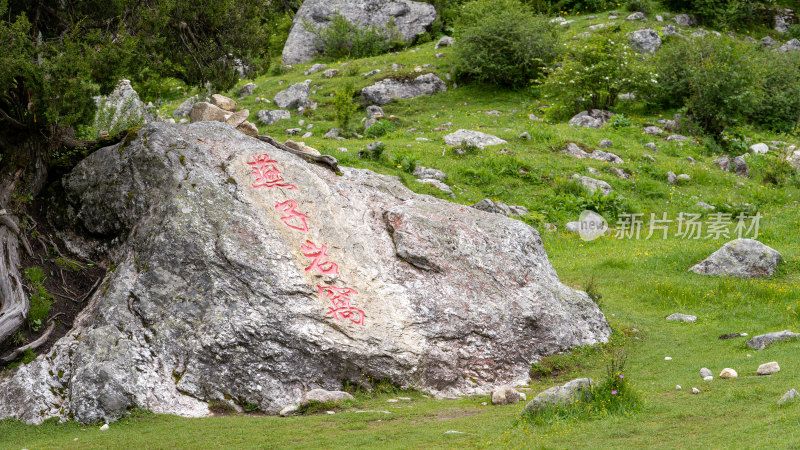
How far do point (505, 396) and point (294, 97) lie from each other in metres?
22.3

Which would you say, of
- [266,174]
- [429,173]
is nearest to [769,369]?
[266,174]

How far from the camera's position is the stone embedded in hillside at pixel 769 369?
10.8 metres

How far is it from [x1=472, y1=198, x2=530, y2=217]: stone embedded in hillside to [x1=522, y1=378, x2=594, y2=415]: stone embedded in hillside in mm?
11593

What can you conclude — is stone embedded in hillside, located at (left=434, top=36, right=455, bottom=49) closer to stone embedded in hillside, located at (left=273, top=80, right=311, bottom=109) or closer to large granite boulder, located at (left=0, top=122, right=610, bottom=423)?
stone embedded in hillside, located at (left=273, top=80, right=311, bottom=109)

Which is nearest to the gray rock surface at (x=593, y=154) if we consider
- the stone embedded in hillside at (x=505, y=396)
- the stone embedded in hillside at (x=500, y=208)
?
the stone embedded in hillside at (x=500, y=208)

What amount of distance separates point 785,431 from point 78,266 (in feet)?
36.2

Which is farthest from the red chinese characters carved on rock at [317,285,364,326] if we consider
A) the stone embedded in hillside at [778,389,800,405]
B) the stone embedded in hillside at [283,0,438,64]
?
the stone embedded in hillside at [283,0,438,64]

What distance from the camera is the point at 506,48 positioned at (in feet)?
104

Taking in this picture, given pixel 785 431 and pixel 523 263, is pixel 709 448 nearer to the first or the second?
pixel 785 431

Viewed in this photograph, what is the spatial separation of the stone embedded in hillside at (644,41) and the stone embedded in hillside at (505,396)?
1080 inches

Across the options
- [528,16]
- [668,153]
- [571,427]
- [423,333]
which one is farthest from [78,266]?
[528,16]

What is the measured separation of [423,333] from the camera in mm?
12172

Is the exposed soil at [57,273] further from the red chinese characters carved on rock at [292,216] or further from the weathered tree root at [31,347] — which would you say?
the red chinese characters carved on rock at [292,216]

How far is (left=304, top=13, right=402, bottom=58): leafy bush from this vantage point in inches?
1506
